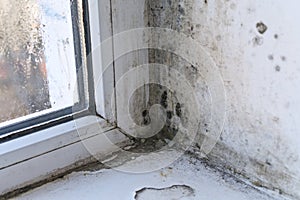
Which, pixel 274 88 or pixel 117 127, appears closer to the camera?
pixel 274 88

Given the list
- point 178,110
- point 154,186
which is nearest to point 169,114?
point 178,110

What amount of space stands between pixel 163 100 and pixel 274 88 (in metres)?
0.22

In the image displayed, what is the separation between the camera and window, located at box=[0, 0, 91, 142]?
701mm

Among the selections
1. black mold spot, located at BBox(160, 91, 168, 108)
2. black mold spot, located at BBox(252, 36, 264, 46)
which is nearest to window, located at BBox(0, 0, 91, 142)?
black mold spot, located at BBox(160, 91, 168, 108)

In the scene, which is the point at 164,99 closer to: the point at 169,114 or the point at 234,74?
the point at 169,114

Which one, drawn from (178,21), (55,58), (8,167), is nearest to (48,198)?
(8,167)

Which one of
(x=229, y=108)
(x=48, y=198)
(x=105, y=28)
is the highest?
(x=105, y=28)

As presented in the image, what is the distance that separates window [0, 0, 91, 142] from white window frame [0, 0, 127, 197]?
0.02 meters

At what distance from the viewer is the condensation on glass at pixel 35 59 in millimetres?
701

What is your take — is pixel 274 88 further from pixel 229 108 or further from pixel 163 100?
pixel 163 100

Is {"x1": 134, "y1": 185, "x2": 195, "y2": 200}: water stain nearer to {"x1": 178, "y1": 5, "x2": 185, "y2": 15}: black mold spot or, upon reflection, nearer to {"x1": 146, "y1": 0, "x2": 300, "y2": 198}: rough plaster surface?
{"x1": 146, "y1": 0, "x2": 300, "y2": 198}: rough plaster surface

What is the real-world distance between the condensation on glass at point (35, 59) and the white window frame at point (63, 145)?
1.4 inches

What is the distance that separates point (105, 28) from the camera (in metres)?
0.73

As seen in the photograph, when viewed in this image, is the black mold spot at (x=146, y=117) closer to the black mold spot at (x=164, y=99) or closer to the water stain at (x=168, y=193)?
the black mold spot at (x=164, y=99)
